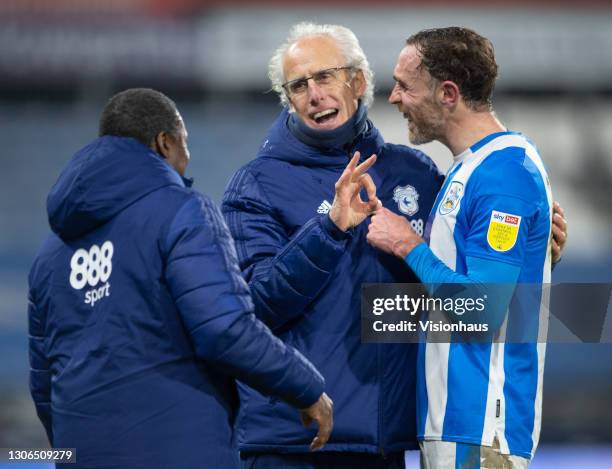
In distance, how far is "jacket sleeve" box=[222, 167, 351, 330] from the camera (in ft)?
9.93

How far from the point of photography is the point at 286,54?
135 inches

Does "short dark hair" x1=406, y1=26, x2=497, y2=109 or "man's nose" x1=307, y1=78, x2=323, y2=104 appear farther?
"man's nose" x1=307, y1=78, x2=323, y2=104

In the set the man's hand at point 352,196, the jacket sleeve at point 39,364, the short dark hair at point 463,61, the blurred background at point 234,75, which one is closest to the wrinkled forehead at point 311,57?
the short dark hair at point 463,61

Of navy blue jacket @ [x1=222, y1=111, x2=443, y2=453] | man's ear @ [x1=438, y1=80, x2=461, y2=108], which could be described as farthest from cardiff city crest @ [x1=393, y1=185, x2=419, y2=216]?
man's ear @ [x1=438, y1=80, x2=461, y2=108]

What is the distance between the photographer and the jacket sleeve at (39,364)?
289 centimetres

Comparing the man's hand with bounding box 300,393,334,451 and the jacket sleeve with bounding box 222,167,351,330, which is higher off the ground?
the jacket sleeve with bounding box 222,167,351,330

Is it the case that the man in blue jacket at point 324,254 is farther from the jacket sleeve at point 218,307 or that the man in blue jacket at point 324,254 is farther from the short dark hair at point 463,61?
the jacket sleeve at point 218,307

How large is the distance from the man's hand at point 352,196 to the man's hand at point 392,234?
1.7 inches

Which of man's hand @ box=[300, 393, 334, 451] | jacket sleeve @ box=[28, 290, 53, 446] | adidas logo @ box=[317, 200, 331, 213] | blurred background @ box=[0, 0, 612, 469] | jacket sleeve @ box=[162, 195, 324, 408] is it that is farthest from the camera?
blurred background @ box=[0, 0, 612, 469]

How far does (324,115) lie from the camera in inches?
131

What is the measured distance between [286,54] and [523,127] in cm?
1200

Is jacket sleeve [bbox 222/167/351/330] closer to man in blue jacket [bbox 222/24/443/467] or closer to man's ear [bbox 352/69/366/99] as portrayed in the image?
man in blue jacket [bbox 222/24/443/467]

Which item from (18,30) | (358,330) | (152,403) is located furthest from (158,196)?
(18,30)

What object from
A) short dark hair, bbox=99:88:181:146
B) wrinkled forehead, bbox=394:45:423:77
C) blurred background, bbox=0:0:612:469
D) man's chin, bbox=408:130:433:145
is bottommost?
blurred background, bbox=0:0:612:469
